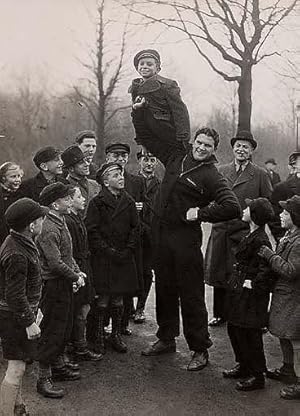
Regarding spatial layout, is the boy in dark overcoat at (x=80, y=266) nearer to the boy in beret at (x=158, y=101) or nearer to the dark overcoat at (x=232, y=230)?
the boy in beret at (x=158, y=101)

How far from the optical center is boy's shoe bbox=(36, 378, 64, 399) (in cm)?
453

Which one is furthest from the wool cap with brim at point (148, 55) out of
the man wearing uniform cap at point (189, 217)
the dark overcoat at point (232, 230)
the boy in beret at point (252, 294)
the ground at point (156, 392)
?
the ground at point (156, 392)

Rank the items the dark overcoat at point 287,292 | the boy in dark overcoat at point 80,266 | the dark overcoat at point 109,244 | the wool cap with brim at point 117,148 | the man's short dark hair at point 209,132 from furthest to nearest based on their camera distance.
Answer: the wool cap with brim at point 117,148 < the dark overcoat at point 109,244 < the man's short dark hair at point 209,132 < the boy in dark overcoat at point 80,266 < the dark overcoat at point 287,292

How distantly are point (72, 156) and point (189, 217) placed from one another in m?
1.38

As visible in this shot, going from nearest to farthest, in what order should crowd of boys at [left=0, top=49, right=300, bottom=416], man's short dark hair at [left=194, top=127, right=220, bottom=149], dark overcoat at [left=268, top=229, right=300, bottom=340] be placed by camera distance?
1. crowd of boys at [left=0, top=49, right=300, bottom=416]
2. dark overcoat at [left=268, top=229, right=300, bottom=340]
3. man's short dark hair at [left=194, top=127, right=220, bottom=149]

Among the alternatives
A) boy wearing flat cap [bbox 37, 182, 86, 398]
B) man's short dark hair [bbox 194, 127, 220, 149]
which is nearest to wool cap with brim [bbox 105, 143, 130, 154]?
man's short dark hair [bbox 194, 127, 220, 149]

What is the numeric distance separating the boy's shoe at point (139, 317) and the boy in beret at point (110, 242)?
120 centimetres

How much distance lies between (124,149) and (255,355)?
2.70 metres

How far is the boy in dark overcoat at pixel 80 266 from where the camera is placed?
16.7 ft

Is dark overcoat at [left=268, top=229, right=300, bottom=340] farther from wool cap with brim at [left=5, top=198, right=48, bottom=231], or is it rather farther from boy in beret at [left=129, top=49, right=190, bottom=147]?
wool cap with brim at [left=5, top=198, right=48, bottom=231]

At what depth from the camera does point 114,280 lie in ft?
18.0

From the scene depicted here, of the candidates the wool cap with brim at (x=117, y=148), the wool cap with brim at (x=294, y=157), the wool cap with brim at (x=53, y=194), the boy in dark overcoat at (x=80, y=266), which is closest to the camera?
the wool cap with brim at (x=53, y=194)

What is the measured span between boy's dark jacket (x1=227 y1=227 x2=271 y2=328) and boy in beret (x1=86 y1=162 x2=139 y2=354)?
1.21 m

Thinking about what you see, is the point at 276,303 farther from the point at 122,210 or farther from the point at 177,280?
the point at 122,210
